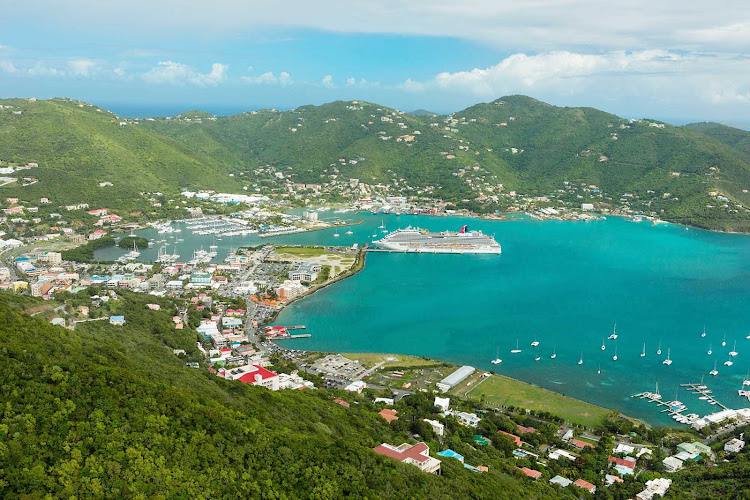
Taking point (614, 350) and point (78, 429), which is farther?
point (614, 350)

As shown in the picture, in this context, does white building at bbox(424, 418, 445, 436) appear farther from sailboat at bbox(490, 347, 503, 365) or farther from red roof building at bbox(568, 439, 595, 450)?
sailboat at bbox(490, 347, 503, 365)

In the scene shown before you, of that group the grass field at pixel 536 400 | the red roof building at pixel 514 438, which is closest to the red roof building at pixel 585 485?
the red roof building at pixel 514 438

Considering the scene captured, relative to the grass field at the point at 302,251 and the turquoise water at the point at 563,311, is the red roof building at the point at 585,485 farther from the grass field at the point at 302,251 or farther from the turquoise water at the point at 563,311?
the grass field at the point at 302,251

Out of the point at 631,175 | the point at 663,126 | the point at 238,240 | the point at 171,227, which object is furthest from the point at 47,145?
the point at 663,126

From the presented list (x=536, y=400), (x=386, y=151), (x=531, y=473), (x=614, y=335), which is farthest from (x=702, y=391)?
(x=386, y=151)

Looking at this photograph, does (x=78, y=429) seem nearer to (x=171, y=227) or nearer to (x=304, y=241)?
(x=304, y=241)

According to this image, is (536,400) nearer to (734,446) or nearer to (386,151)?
(734,446)
